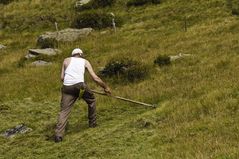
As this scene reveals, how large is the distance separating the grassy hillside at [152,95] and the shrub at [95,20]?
3.60 feet

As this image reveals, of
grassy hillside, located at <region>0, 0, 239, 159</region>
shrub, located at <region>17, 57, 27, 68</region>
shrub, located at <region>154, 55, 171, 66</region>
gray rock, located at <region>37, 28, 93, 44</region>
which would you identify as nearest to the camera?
grassy hillside, located at <region>0, 0, 239, 159</region>

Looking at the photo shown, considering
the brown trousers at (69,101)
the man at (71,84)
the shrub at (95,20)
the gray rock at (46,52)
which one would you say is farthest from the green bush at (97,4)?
the brown trousers at (69,101)

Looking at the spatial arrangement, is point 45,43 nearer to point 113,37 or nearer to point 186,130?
point 113,37

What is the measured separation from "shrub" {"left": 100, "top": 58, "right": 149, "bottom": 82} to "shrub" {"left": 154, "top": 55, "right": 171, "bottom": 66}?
813mm

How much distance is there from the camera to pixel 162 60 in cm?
2200

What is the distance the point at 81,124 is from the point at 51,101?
3935 mm

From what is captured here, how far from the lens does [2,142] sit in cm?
1502

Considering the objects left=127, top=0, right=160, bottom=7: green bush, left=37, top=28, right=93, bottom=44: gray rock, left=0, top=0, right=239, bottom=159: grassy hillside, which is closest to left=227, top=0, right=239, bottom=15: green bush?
left=0, top=0, right=239, bottom=159: grassy hillside

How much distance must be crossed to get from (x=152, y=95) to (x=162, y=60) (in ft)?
16.6

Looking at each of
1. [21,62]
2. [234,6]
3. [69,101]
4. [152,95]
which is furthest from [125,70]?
[234,6]

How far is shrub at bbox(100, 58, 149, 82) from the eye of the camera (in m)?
20.4

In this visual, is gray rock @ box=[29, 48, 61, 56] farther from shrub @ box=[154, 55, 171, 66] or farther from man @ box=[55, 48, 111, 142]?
man @ box=[55, 48, 111, 142]

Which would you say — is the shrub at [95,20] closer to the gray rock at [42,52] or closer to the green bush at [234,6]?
the gray rock at [42,52]

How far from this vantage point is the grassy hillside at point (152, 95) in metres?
12.4
